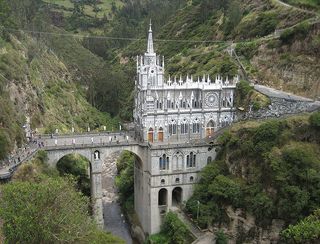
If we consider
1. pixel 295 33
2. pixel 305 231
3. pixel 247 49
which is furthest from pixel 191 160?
pixel 247 49

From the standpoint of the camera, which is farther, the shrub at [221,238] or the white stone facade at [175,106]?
the white stone facade at [175,106]

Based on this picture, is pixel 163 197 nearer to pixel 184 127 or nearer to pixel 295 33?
pixel 184 127

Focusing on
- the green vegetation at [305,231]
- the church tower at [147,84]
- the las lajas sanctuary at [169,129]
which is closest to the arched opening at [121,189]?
the las lajas sanctuary at [169,129]

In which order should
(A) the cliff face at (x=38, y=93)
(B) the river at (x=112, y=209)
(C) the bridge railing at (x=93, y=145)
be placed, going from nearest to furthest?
(C) the bridge railing at (x=93, y=145), (A) the cliff face at (x=38, y=93), (B) the river at (x=112, y=209)

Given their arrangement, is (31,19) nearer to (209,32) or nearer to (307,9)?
(209,32)

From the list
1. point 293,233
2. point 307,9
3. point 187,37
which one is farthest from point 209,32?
point 293,233

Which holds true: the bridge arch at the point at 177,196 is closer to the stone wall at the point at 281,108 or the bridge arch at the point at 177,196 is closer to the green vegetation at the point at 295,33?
the stone wall at the point at 281,108
